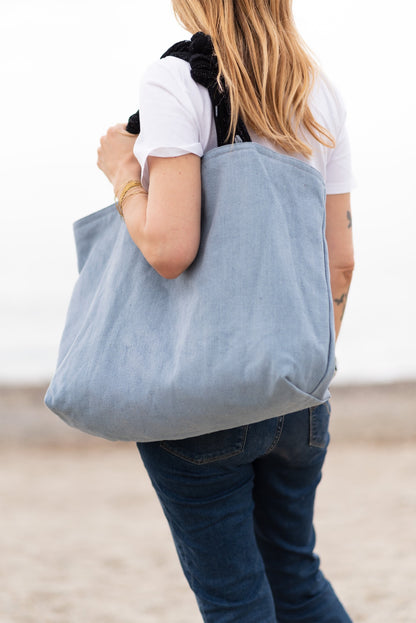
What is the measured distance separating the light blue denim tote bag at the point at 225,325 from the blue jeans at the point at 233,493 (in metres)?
0.09

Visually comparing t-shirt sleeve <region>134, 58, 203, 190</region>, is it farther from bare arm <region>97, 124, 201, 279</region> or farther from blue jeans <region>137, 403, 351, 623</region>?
blue jeans <region>137, 403, 351, 623</region>

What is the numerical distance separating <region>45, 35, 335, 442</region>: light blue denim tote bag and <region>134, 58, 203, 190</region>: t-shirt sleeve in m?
0.05

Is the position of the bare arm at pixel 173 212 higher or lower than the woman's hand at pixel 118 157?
lower

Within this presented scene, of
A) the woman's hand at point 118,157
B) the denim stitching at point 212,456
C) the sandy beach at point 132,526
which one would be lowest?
the sandy beach at point 132,526

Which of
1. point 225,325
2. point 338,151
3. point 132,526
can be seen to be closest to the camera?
point 225,325

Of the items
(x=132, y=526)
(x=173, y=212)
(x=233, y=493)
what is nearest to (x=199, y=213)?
(x=173, y=212)

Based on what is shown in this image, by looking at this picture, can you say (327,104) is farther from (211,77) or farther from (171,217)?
(171,217)

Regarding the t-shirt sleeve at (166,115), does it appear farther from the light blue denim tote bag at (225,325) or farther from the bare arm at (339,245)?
the bare arm at (339,245)

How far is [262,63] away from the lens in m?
1.02

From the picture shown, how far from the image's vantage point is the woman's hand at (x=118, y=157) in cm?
108

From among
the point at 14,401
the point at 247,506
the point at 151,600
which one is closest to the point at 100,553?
the point at 151,600

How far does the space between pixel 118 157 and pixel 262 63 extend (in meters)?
0.28

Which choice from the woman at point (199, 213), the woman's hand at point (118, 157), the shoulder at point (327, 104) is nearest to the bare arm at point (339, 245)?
the woman at point (199, 213)

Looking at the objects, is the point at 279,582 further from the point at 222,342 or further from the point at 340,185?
the point at 340,185
